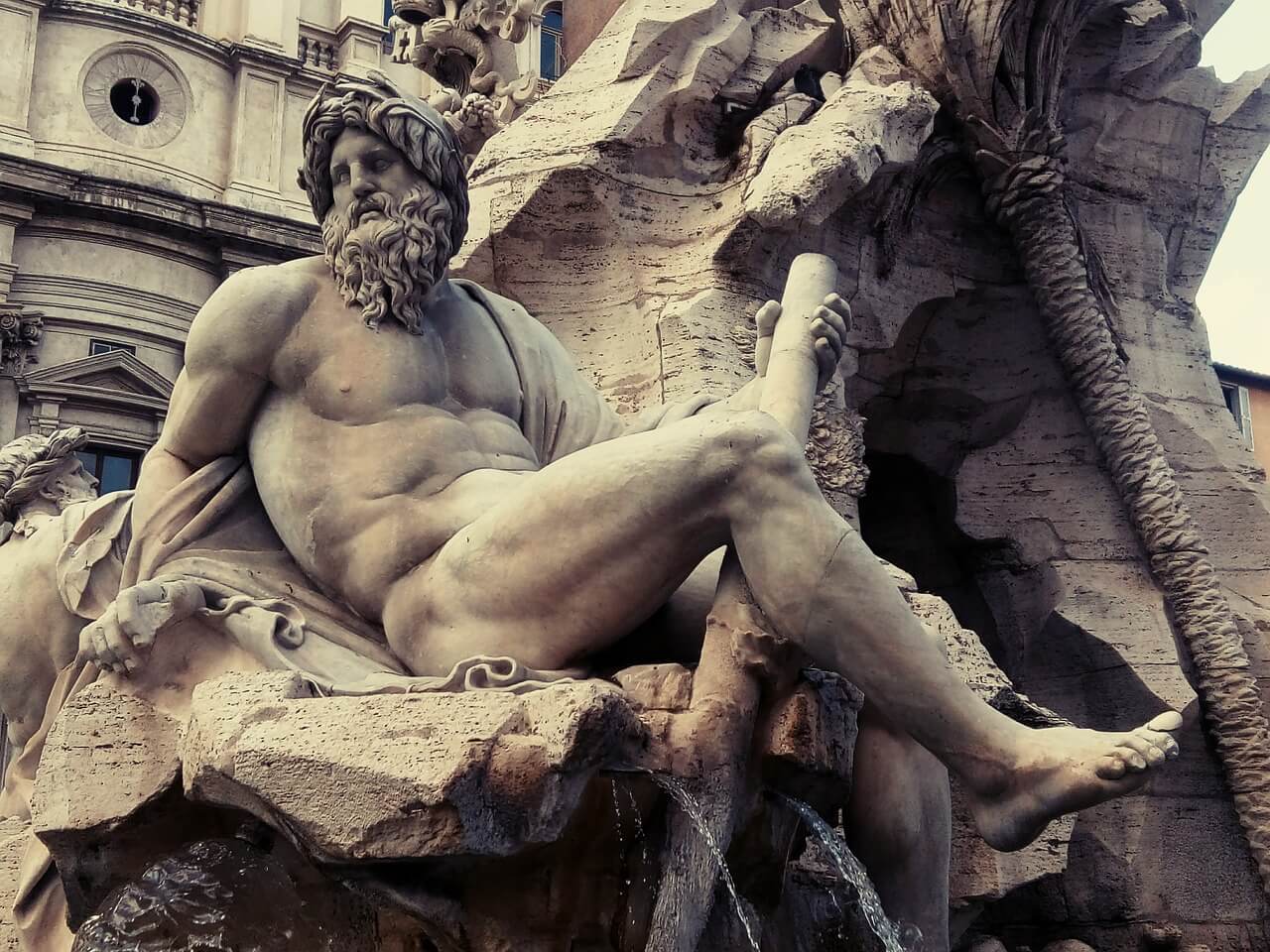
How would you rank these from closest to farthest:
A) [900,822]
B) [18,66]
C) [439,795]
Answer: [439,795], [900,822], [18,66]

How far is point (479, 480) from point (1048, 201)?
3.35m

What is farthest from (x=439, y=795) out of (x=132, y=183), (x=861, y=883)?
(x=132, y=183)

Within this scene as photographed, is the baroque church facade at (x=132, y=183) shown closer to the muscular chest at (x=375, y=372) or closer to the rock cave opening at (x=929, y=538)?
the rock cave opening at (x=929, y=538)

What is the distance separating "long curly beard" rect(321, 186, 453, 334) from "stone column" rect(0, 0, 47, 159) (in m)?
16.9

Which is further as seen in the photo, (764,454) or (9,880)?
(9,880)

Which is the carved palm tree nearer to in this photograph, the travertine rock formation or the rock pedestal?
the travertine rock formation

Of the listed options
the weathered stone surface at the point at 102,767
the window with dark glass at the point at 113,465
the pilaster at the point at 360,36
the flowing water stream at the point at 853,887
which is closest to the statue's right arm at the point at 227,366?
the weathered stone surface at the point at 102,767

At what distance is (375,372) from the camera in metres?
3.77

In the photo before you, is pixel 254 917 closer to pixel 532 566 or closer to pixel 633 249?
pixel 532 566

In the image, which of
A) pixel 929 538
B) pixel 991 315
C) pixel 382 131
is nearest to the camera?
pixel 382 131

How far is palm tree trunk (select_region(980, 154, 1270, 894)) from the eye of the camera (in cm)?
560

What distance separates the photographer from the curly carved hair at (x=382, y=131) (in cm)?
382

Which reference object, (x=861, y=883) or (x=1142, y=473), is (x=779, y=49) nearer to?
(x=1142, y=473)

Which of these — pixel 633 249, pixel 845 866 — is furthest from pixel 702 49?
pixel 845 866
